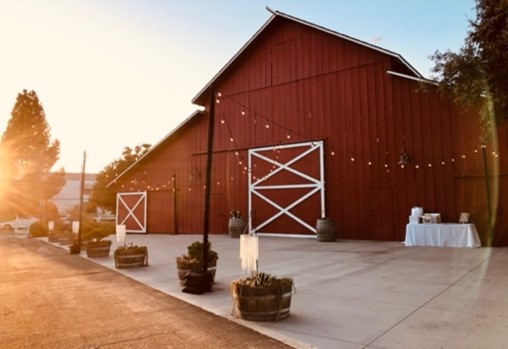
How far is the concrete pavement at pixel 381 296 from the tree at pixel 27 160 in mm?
38840

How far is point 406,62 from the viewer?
15.1 m

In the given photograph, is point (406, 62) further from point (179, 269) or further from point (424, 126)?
point (179, 269)

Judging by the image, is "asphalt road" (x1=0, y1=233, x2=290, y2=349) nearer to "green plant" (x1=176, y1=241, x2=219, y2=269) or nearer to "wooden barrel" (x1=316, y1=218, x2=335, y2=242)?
"green plant" (x1=176, y1=241, x2=219, y2=269)

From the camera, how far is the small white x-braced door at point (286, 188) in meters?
17.2

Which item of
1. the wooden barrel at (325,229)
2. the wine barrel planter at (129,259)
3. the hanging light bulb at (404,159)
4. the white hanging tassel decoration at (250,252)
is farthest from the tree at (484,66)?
the wine barrel planter at (129,259)

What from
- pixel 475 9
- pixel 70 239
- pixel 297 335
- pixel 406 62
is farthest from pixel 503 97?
pixel 70 239

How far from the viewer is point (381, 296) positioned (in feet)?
20.4

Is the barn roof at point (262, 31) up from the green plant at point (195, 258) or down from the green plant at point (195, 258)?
up

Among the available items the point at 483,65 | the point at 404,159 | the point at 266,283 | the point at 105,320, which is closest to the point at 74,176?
the point at 404,159

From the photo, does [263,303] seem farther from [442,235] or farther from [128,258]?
[442,235]

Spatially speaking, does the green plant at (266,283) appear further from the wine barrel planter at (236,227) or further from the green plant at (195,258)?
the wine barrel planter at (236,227)

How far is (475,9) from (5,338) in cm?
1217

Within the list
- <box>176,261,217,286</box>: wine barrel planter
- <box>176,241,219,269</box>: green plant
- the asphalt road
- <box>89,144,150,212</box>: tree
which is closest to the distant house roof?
<box>89,144,150,212</box>: tree

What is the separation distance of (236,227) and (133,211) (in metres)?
9.35
